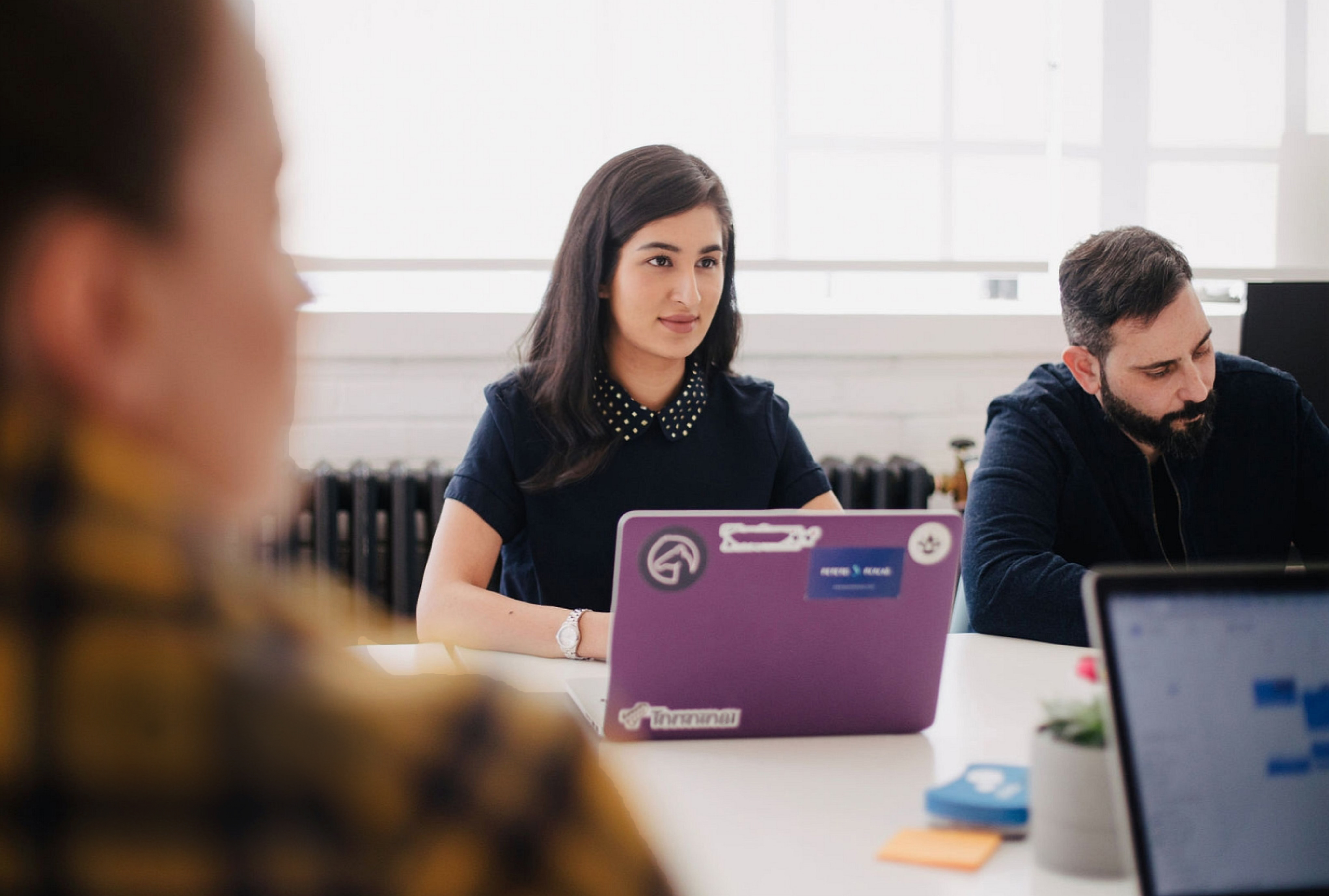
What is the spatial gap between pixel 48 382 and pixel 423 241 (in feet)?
8.84

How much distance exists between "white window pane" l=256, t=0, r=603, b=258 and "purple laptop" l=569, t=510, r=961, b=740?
1.92m

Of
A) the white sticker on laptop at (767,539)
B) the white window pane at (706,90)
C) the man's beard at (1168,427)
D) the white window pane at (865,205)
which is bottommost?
the white sticker on laptop at (767,539)

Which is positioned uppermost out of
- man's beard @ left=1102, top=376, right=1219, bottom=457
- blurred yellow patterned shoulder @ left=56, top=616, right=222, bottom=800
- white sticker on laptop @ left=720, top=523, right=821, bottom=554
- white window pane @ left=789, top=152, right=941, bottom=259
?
white window pane @ left=789, top=152, right=941, bottom=259

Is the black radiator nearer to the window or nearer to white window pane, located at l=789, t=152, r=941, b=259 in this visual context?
the window

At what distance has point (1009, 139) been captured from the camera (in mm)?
3197

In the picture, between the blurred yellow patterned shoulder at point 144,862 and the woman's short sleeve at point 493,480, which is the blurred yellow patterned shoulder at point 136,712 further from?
the woman's short sleeve at point 493,480

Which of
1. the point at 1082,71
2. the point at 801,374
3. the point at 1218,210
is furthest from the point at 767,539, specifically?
the point at 1218,210

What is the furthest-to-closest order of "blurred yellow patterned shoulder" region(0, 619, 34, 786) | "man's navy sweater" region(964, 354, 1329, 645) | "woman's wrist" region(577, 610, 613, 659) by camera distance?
"man's navy sweater" region(964, 354, 1329, 645) < "woman's wrist" region(577, 610, 613, 659) < "blurred yellow patterned shoulder" region(0, 619, 34, 786)

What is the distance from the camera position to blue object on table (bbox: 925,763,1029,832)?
37.6 inches

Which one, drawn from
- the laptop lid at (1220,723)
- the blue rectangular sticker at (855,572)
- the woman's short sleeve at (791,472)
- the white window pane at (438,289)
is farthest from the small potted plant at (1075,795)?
the white window pane at (438,289)

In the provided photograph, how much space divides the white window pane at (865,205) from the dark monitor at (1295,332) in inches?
29.6

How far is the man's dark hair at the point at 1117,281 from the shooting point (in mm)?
1915

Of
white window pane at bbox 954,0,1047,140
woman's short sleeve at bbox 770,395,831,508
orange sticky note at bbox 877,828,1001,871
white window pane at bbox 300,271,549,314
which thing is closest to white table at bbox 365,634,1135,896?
orange sticky note at bbox 877,828,1001,871

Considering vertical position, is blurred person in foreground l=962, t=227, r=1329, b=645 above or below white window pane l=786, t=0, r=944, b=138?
below
